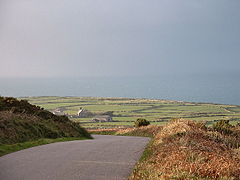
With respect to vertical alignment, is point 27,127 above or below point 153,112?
above

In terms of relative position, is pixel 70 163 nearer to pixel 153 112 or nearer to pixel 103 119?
pixel 103 119

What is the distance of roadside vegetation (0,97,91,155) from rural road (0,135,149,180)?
6.46ft

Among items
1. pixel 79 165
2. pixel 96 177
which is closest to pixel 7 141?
pixel 79 165

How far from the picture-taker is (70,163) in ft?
42.3

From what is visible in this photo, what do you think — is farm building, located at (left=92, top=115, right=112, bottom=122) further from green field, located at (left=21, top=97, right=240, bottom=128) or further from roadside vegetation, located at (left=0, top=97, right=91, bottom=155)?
roadside vegetation, located at (left=0, top=97, right=91, bottom=155)

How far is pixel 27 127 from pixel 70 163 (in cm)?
1081

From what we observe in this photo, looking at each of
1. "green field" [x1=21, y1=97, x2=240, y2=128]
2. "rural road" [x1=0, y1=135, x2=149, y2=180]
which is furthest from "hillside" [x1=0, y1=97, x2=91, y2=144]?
"green field" [x1=21, y1=97, x2=240, y2=128]

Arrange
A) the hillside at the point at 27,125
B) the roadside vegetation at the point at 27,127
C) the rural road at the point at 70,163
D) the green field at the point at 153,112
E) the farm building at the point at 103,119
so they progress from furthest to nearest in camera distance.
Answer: the farm building at the point at 103,119 → the green field at the point at 153,112 → the hillside at the point at 27,125 → the roadside vegetation at the point at 27,127 → the rural road at the point at 70,163

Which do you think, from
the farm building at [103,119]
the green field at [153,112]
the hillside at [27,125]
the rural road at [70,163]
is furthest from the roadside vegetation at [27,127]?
the farm building at [103,119]

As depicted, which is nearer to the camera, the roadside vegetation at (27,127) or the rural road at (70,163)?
the rural road at (70,163)

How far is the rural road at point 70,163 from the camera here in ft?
35.9

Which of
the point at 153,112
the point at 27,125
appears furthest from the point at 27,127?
the point at 153,112

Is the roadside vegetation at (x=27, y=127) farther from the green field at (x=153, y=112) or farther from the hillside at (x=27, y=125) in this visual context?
the green field at (x=153, y=112)

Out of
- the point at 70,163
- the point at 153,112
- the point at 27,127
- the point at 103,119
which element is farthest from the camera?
the point at 153,112
